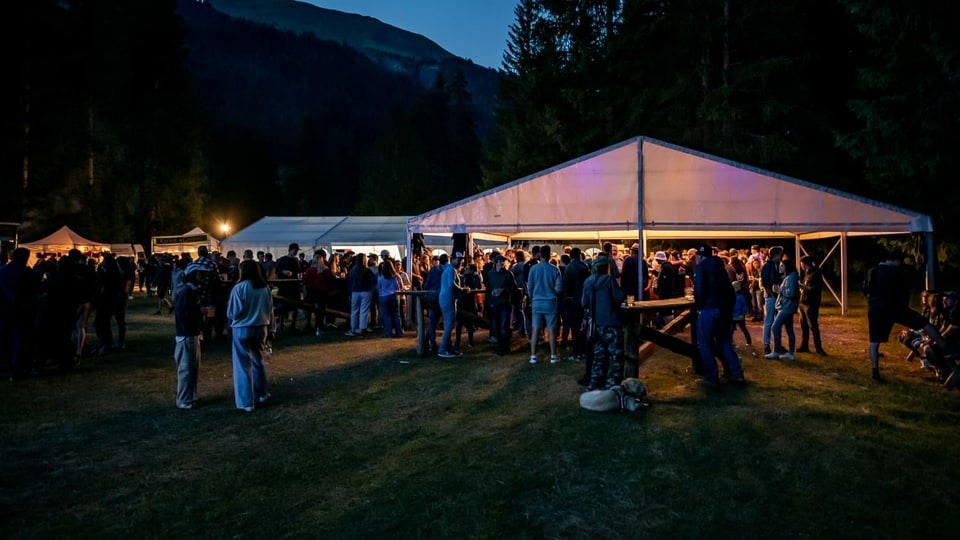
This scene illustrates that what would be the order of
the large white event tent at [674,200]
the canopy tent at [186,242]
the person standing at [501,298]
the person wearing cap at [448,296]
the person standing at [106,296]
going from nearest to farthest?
the person wearing cap at [448,296]
the person standing at [501,298]
the person standing at [106,296]
the large white event tent at [674,200]
the canopy tent at [186,242]

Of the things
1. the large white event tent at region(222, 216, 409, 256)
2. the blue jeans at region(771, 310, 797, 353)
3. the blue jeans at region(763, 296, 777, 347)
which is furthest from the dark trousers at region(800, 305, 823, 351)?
the large white event tent at region(222, 216, 409, 256)

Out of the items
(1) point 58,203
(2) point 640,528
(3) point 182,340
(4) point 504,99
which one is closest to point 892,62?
(2) point 640,528

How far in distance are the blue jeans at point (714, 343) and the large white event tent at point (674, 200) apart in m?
4.48

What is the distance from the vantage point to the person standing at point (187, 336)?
6.96 m

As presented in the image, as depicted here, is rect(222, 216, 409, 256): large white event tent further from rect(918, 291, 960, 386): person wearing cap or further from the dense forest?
rect(918, 291, 960, 386): person wearing cap

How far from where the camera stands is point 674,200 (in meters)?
12.5

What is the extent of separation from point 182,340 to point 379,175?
49297 mm

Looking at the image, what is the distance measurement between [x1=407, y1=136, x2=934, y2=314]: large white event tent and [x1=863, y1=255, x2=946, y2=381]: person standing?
4.13 meters

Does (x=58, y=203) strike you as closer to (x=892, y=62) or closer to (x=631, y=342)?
(x=631, y=342)

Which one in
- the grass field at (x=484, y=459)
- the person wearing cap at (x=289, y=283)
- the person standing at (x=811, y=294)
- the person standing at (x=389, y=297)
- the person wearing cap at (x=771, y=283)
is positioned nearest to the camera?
the grass field at (x=484, y=459)

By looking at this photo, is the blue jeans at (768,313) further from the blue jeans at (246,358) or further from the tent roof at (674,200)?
the blue jeans at (246,358)

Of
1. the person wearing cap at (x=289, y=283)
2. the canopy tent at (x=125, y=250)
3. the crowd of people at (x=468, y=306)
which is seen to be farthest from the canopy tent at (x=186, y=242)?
the person wearing cap at (x=289, y=283)

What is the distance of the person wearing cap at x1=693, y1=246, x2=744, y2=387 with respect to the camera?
24.8 ft

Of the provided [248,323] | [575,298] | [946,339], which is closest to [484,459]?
[248,323]
